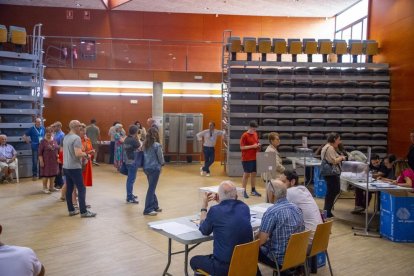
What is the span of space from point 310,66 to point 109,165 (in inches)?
315

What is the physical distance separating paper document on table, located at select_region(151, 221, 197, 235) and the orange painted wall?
9468mm

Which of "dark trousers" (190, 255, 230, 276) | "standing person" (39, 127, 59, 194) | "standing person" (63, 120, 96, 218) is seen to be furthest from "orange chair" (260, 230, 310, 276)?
"standing person" (39, 127, 59, 194)

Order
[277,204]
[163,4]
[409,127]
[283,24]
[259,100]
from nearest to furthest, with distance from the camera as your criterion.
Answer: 1. [277,204]
2. [409,127]
3. [259,100]
4. [163,4]
5. [283,24]

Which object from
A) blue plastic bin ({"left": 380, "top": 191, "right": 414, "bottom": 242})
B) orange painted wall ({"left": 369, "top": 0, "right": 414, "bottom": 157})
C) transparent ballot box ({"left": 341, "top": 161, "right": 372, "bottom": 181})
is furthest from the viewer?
orange painted wall ({"left": 369, "top": 0, "right": 414, "bottom": 157})

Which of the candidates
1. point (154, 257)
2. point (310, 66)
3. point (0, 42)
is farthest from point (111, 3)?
point (154, 257)

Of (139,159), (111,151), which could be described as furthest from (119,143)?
(139,159)

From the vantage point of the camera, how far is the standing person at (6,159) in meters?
10.3

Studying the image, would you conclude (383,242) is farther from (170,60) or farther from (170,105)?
A: (170,105)

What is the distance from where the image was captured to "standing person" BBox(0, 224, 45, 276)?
2640mm

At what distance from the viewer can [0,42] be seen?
12055 millimetres

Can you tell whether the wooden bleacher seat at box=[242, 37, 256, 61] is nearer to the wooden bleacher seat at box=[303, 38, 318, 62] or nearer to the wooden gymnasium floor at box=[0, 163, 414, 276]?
the wooden bleacher seat at box=[303, 38, 318, 62]

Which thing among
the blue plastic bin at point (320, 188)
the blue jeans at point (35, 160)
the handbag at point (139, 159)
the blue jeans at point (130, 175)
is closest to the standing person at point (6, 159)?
the blue jeans at point (35, 160)

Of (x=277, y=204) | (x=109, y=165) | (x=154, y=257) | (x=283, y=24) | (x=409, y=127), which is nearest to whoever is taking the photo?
(x=277, y=204)

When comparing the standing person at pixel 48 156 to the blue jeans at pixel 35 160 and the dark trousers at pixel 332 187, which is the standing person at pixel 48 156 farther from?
the dark trousers at pixel 332 187
